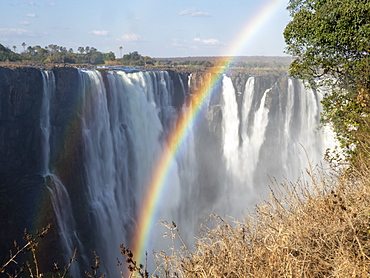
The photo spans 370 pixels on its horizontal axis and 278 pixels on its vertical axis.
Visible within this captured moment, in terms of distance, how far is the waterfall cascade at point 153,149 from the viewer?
19.5 m

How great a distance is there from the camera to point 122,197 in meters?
23.7

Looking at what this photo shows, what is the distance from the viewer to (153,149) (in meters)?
27.9

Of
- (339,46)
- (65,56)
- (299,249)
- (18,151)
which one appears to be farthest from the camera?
(65,56)

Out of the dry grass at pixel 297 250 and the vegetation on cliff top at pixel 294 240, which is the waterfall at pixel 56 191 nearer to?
the vegetation on cliff top at pixel 294 240

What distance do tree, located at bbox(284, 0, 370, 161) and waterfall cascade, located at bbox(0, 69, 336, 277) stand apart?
107 inches

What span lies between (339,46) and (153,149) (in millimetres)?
18809

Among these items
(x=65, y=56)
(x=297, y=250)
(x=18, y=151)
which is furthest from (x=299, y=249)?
(x=65, y=56)

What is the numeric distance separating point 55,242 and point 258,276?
14.8 metres

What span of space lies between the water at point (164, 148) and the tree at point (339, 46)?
531 cm

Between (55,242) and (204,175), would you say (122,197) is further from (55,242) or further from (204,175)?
(204,175)

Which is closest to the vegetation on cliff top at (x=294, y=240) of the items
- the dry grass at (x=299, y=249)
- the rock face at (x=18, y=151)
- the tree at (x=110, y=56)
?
the dry grass at (x=299, y=249)

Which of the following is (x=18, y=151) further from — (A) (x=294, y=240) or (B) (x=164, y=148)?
(A) (x=294, y=240)

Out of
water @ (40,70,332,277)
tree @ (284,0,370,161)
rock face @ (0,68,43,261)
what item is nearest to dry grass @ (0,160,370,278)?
tree @ (284,0,370,161)

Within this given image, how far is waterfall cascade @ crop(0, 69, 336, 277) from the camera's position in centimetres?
1948
